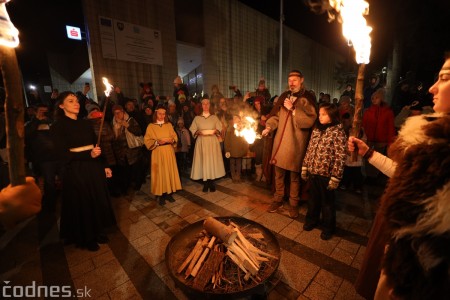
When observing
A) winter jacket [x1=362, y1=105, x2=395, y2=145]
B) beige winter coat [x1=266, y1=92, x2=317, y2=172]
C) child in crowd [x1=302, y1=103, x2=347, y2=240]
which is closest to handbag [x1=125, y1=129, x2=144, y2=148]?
beige winter coat [x1=266, y1=92, x2=317, y2=172]

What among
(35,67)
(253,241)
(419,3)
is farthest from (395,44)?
(35,67)

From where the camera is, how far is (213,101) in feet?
29.5

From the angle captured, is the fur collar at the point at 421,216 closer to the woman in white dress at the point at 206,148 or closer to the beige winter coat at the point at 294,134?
the beige winter coat at the point at 294,134

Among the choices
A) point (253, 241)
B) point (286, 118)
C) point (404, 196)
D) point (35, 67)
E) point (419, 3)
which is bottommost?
point (253, 241)

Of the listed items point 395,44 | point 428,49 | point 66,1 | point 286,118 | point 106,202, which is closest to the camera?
point 106,202

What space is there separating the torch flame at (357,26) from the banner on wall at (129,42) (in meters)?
9.47

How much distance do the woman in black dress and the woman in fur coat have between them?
12.8 feet

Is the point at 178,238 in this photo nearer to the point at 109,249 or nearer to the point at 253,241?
the point at 253,241

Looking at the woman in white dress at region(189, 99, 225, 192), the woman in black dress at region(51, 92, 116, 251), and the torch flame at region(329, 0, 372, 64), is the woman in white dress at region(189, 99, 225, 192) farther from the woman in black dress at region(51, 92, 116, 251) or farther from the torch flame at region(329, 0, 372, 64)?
the torch flame at region(329, 0, 372, 64)

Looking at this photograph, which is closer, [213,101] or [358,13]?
[358,13]

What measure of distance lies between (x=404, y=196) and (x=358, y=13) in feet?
6.84

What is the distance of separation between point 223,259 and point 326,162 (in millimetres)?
2260

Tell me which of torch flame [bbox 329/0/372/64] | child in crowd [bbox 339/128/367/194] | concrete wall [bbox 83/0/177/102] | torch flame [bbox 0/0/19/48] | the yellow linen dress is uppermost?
concrete wall [bbox 83/0/177/102]

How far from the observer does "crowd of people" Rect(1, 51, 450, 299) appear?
4.16ft
